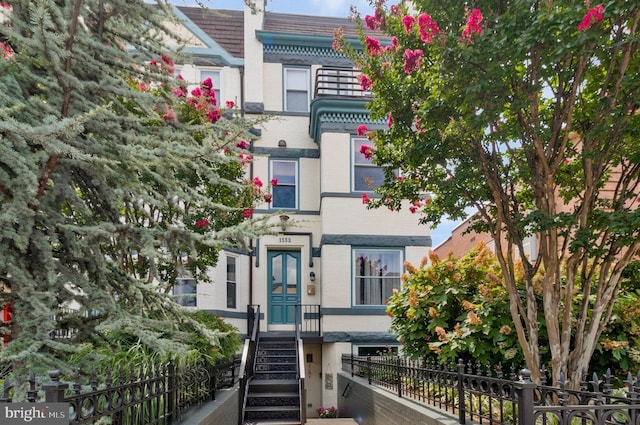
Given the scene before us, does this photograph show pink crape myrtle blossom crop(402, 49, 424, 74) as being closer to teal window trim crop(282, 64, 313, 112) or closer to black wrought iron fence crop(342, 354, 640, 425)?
black wrought iron fence crop(342, 354, 640, 425)

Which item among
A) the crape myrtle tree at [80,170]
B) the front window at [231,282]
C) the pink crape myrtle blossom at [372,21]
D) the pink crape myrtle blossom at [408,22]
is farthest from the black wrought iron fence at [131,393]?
the front window at [231,282]

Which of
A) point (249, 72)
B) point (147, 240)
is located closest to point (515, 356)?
point (147, 240)

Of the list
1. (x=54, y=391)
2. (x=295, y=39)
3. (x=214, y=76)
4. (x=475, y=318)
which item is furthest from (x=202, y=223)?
(x=295, y=39)

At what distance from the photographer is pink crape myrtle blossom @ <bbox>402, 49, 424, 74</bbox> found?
6.16 meters

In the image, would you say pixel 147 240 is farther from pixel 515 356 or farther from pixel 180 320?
pixel 515 356

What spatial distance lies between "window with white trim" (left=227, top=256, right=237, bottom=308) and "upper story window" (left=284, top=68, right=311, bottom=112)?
5279mm

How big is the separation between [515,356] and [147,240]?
18.1 feet

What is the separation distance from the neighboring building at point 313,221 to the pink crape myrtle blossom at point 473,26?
320 inches

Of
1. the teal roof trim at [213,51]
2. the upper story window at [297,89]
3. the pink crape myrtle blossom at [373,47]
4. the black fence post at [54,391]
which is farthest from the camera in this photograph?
the upper story window at [297,89]

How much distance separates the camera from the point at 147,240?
516 cm

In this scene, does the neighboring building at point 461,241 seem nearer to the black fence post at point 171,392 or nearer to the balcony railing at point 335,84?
the balcony railing at point 335,84

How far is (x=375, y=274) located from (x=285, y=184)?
3954mm

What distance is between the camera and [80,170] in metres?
6.04

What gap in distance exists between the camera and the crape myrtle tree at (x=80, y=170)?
4.72 m
